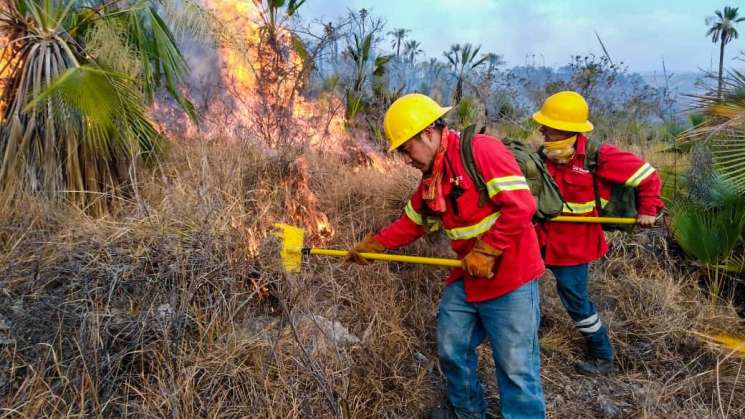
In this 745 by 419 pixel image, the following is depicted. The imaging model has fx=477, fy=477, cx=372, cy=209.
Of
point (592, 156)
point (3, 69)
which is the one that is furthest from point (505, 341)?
point (3, 69)

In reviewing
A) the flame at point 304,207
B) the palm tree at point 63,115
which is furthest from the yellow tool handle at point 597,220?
the palm tree at point 63,115

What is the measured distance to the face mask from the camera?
311 cm

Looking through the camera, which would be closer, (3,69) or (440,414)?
(440,414)

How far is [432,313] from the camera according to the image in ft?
12.1

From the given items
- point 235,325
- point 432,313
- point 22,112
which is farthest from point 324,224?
point 22,112

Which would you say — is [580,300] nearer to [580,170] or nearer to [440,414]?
[580,170]

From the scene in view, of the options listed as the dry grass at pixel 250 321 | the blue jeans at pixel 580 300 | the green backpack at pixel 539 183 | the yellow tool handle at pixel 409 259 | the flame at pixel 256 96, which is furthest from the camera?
the flame at pixel 256 96

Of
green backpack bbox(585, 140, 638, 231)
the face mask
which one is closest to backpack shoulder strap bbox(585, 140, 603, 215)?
green backpack bbox(585, 140, 638, 231)

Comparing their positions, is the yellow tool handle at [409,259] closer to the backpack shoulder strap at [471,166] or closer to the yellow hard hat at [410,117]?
the backpack shoulder strap at [471,166]

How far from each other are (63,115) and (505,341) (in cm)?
383

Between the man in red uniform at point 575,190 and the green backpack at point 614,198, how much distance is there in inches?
0.9

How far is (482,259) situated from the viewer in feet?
7.27

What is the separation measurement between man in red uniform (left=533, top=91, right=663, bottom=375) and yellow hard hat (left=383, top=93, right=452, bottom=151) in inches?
44.7

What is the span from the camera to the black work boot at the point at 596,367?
331cm
